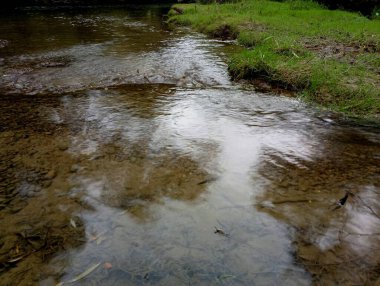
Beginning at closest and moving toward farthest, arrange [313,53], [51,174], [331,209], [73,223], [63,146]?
[73,223]
[331,209]
[51,174]
[63,146]
[313,53]

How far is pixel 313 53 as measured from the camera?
23.2ft

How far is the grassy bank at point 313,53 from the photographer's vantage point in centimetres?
538

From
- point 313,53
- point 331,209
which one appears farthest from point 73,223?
point 313,53

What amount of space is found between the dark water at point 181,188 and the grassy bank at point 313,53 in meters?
0.55

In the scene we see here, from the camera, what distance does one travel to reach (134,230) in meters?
2.65

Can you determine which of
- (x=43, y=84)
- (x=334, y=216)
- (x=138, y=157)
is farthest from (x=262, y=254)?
(x=43, y=84)

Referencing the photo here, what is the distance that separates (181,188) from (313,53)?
5238 mm

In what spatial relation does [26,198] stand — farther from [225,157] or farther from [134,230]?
[225,157]

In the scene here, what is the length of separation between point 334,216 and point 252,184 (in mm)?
771

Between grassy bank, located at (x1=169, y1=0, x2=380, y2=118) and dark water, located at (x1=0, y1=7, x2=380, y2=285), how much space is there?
0.55 metres

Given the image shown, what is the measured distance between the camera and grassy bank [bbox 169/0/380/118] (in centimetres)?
538

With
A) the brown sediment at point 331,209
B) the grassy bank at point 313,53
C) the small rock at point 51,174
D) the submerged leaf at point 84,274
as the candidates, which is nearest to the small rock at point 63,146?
the small rock at point 51,174

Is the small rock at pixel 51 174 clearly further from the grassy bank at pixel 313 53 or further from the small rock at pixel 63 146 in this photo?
the grassy bank at pixel 313 53

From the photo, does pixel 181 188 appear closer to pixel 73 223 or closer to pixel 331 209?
pixel 73 223
